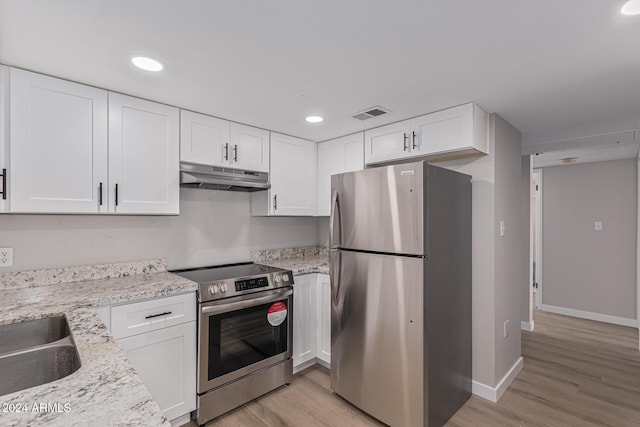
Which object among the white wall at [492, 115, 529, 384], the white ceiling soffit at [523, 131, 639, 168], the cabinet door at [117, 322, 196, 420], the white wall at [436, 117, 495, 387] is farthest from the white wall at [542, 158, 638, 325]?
the cabinet door at [117, 322, 196, 420]

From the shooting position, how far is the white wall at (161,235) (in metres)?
2.09

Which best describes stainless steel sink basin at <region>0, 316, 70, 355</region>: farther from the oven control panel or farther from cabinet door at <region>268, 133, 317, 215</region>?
cabinet door at <region>268, 133, 317, 215</region>

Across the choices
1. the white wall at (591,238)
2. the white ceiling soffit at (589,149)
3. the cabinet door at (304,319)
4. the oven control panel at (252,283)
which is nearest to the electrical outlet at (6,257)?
the oven control panel at (252,283)

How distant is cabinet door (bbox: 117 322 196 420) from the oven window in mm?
140

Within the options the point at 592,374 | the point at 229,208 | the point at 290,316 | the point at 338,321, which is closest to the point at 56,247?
the point at 229,208

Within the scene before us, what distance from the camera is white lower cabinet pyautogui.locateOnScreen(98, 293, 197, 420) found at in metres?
1.90

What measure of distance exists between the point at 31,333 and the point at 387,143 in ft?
8.44

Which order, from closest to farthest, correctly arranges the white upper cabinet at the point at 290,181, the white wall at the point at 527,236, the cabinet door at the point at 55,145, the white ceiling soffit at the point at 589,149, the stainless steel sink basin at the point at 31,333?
the stainless steel sink basin at the point at 31,333 → the cabinet door at the point at 55,145 → the white upper cabinet at the point at 290,181 → the white ceiling soffit at the point at 589,149 → the white wall at the point at 527,236

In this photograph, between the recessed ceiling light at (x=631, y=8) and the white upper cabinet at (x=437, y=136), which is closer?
the recessed ceiling light at (x=631, y=8)

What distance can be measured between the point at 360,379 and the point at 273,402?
686mm

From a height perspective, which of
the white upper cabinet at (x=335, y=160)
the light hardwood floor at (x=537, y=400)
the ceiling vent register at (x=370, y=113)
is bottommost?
the light hardwood floor at (x=537, y=400)

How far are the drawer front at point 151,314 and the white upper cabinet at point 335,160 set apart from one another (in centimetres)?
163

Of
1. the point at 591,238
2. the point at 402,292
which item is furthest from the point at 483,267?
the point at 591,238

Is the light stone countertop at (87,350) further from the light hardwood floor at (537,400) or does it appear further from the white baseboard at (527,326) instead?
the white baseboard at (527,326)
